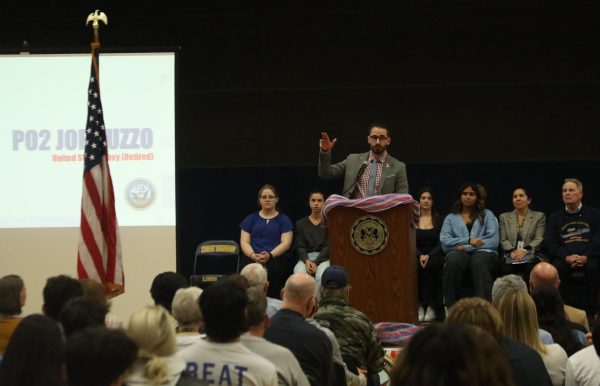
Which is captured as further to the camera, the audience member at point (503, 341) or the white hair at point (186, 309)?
the white hair at point (186, 309)

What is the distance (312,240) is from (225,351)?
16.8 ft

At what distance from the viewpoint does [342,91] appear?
30.3ft

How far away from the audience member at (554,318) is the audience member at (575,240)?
10.0 ft

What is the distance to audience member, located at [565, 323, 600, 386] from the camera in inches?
137

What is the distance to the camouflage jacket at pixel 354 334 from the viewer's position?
417 cm

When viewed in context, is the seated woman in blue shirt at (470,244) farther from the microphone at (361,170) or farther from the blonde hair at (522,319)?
the blonde hair at (522,319)

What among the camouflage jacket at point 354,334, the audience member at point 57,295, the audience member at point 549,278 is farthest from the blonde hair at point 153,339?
the audience member at point 549,278

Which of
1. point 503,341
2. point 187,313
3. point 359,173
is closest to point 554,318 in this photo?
point 503,341

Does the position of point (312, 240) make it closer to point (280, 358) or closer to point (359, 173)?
point (359, 173)

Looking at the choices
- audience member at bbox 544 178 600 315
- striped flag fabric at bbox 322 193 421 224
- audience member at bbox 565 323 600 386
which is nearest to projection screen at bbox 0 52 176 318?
striped flag fabric at bbox 322 193 421 224

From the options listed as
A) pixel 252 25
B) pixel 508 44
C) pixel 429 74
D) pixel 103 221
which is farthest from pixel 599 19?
pixel 103 221

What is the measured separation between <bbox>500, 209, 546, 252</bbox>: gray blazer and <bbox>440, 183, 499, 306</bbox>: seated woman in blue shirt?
0.61 feet

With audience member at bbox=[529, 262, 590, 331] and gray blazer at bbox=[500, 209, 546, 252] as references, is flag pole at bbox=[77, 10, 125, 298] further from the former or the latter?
gray blazer at bbox=[500, 209, 546, 252]

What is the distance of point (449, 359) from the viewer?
1608mm
